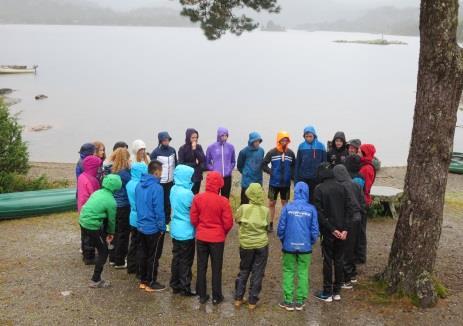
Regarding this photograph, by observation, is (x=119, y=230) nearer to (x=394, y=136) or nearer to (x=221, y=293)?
(x=221, y=293)

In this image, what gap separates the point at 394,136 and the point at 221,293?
30862 mm

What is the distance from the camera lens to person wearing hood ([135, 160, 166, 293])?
6418 mm

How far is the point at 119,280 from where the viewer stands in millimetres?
7023

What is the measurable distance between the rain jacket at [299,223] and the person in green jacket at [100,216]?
2199 millimetres

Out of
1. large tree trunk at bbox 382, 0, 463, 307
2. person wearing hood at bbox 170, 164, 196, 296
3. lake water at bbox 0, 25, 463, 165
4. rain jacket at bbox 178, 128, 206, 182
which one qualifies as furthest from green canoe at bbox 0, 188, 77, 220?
lake water at bbox 0, 25, 463, 165

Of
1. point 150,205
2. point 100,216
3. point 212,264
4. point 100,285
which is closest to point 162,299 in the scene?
point 212,264

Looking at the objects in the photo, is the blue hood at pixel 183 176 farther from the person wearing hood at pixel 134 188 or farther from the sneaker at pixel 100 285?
the sneaker at pixel 100 285

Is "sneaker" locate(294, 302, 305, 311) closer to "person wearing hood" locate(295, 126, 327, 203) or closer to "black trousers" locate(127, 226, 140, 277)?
"black trousers" locate(127, 226, 140, 277)

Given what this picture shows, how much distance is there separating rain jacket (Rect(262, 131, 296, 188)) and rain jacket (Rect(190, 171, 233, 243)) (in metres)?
2.85

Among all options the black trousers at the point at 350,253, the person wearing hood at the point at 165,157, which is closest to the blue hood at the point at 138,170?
the person wearing hood at the point at 165,157

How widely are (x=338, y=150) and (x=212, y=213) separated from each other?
338 cm

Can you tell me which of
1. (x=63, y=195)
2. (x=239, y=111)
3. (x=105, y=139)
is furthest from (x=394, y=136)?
(x=63, y=195)

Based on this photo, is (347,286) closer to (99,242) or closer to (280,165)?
(280,165)

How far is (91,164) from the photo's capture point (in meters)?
7.27
